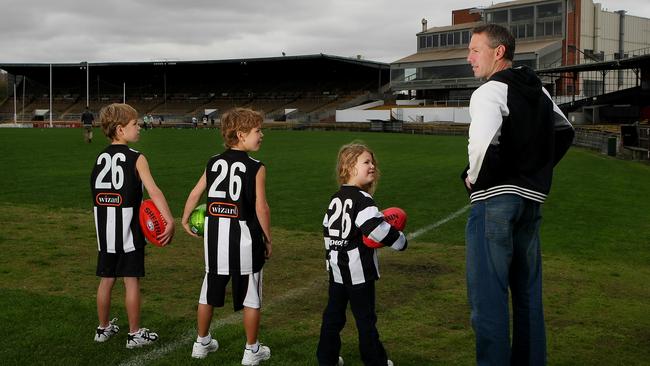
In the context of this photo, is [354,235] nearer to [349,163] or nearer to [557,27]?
[349,163]

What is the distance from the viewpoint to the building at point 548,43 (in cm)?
6322

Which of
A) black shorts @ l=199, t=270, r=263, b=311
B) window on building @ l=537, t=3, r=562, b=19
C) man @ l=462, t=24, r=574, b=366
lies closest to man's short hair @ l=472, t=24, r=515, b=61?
man @ l=462, t=24, r=574, b=366

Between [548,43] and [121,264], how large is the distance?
64604 mm

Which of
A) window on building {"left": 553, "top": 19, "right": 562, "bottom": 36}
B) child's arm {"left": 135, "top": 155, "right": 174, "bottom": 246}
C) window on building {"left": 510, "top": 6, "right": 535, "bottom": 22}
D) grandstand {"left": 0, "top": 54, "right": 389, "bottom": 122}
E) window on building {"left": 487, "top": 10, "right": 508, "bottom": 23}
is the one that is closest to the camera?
child's arm {"left": 135, "top": 155, "right": 174, "bottom": 246}

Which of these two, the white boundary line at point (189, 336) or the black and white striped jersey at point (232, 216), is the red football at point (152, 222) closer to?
the black and white striped jersey at point (232, 216)

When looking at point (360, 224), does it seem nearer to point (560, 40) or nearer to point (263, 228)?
point (263, 228)

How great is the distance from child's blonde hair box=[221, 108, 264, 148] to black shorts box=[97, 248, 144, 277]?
3.84 ft

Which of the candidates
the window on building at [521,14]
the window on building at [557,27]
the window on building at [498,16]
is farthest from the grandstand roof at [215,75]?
the window on building at [557,27]

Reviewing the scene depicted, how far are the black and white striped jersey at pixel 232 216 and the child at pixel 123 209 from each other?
535 millimetres

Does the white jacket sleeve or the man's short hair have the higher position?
the man's short hair

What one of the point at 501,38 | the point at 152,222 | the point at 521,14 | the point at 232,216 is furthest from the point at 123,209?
the point at 521,14

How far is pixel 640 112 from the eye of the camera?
45.9 m

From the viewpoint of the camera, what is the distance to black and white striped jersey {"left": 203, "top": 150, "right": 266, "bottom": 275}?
458cm

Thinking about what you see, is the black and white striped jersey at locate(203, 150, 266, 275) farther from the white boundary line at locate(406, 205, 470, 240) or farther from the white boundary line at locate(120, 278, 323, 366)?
the white boundary line at locate(406, 205, 470, 240)
